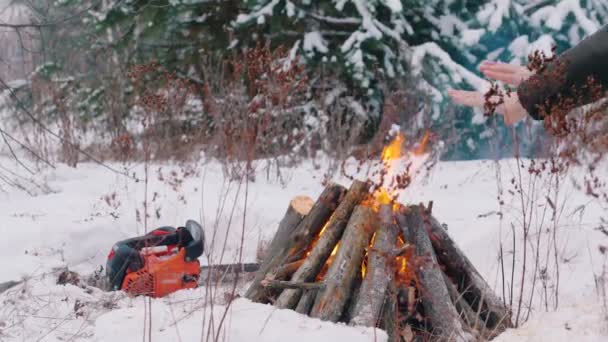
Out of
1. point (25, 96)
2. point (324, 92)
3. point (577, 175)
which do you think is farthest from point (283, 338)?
point (25, 96)

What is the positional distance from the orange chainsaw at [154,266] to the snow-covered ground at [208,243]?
17 cm

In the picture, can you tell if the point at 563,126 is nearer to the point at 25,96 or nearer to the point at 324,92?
the point at 324,92

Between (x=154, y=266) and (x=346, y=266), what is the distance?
139 centimetres

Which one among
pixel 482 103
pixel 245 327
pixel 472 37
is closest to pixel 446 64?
pixel 472 37

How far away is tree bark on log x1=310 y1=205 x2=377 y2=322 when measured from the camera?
281 centimetres

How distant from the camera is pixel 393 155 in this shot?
3055 mm

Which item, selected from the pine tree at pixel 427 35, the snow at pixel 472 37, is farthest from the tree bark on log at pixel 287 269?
the snow at pixel 472 37

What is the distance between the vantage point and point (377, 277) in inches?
113

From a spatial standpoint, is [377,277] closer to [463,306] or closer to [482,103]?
[463,306]

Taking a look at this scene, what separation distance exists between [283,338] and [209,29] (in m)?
6.72

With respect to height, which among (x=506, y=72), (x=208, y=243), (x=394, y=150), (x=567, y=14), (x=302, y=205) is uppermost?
(x=567, y=14)

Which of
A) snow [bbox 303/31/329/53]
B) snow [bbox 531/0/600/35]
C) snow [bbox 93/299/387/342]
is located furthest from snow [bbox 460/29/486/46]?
snow [bbox 93/299/387/342]

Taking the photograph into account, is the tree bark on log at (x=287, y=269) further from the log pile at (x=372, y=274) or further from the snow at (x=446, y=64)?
the snow at (x=446, y=64)

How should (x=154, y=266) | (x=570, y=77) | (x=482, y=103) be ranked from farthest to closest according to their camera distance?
(x=154, y=266) → (x=482, y=103) → (x=570, y=77)
